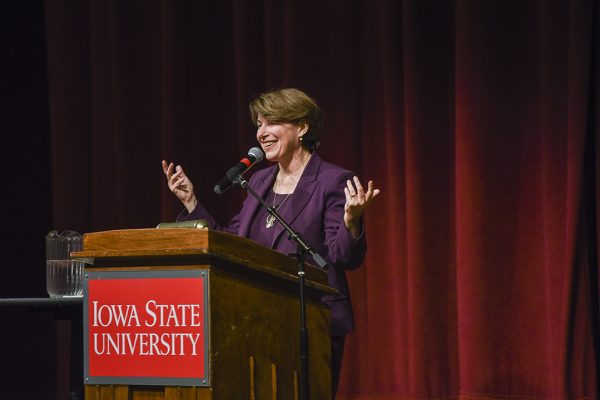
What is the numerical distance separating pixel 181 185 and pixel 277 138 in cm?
34

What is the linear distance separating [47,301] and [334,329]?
2.75 ft

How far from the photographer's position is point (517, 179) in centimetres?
369

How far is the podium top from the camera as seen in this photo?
5.98 ft

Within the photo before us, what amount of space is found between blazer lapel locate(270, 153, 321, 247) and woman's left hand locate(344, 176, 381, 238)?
0.25 m

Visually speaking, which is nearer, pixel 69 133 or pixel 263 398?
pixel 263 398

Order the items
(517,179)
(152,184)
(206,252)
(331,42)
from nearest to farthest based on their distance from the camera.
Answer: (206,252) → (517,179) → (331,42) → (152,184)

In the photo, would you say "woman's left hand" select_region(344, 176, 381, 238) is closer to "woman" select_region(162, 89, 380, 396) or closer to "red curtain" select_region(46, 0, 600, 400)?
"woman" select_region(162, 89, 380, 396)

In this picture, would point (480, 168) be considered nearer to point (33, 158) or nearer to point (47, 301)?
point (47, 301)

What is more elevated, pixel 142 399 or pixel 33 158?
pixel 33 158

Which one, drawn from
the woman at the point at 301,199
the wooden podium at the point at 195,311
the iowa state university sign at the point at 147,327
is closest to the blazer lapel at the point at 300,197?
the woman at the point at 301,199

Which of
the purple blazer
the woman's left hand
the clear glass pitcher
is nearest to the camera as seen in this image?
the woman's left hand

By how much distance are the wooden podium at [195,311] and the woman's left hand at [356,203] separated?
426 mm

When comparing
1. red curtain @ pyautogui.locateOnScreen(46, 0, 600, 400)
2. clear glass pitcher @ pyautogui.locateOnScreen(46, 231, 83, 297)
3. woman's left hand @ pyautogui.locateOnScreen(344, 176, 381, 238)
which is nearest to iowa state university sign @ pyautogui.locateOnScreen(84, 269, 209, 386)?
woman's left hand @ pyautogui.locateOnScreen(344, 176, 381, 238)

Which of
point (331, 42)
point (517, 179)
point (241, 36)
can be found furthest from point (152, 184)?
point (517, 179)
